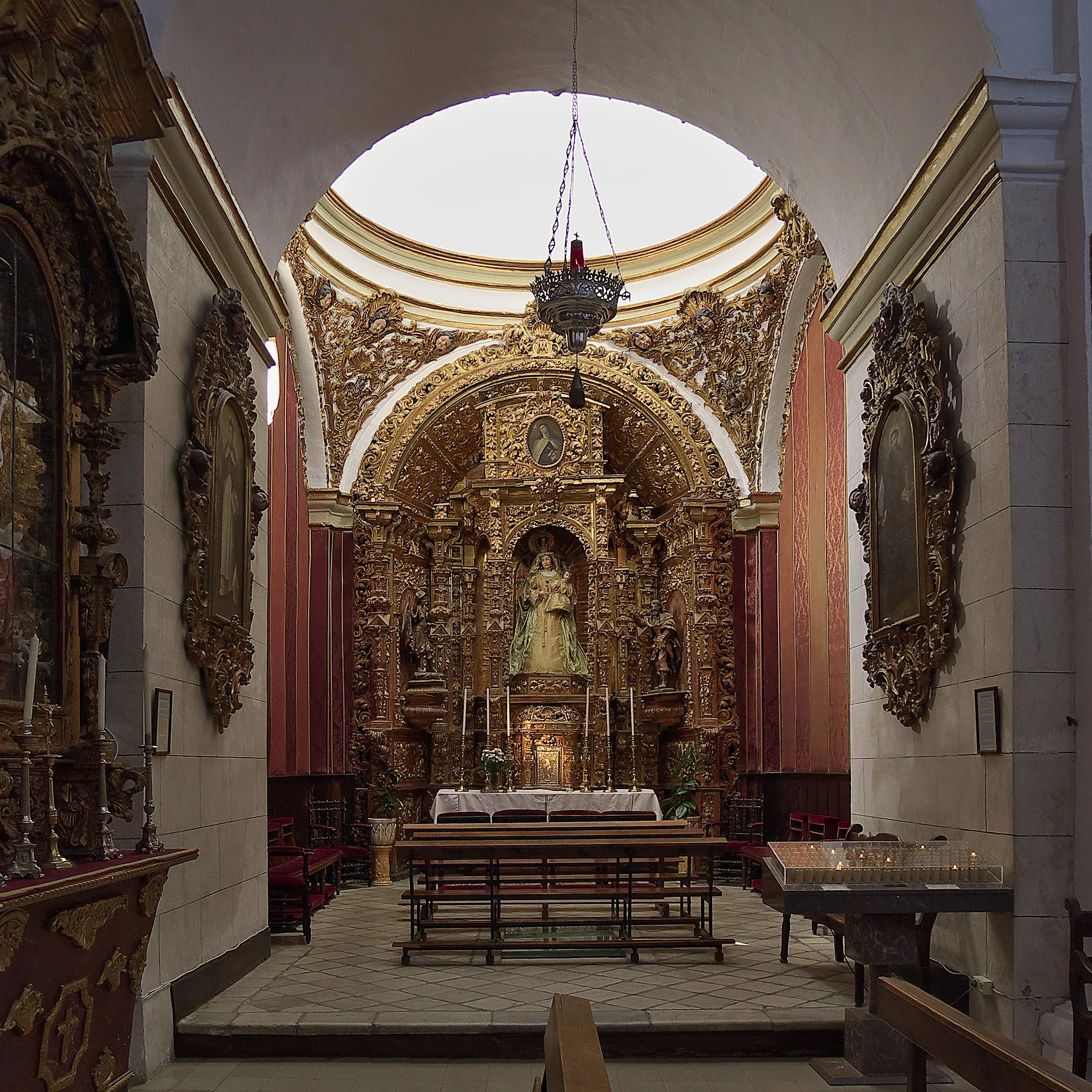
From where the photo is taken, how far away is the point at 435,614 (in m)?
15.2

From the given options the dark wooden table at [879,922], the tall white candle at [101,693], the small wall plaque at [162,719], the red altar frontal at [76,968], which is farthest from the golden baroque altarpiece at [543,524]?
the red altar frontal at [76,968]

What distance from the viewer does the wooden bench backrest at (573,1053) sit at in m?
2.29

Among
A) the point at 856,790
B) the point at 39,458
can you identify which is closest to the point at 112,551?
the point at 39,458

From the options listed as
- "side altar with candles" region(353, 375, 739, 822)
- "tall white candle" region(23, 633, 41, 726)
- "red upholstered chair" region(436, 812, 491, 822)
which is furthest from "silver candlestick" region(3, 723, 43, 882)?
"side altar with candles" region(353, 375, 739, 822)

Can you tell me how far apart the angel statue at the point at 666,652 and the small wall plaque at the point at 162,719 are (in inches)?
374

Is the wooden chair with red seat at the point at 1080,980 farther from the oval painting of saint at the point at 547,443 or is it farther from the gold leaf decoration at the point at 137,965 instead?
the oval painting of saint at the point at 547,443

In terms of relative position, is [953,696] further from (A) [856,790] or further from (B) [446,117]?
(B) [446,117]

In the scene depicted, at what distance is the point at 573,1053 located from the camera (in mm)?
2490

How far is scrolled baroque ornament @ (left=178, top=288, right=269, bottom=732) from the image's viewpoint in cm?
613

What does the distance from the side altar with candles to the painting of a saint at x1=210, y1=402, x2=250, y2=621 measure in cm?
715

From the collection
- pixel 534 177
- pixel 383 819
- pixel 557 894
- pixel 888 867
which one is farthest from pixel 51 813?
pixel 534 177

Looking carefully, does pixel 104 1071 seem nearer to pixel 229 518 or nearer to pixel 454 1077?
pixel 454 1077

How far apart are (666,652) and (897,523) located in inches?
318

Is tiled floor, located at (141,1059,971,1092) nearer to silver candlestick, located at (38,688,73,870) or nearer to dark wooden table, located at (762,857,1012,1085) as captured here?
dark wooden table, located at (762,857,1012,1085)
